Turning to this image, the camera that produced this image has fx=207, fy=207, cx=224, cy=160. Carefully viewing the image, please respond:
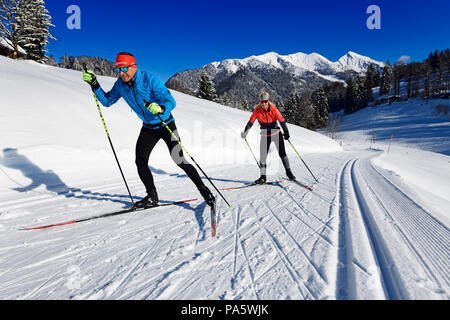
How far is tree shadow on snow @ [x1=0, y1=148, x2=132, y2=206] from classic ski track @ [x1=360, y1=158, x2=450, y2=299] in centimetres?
404

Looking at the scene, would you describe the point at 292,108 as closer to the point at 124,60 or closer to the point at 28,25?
the point at 28,25

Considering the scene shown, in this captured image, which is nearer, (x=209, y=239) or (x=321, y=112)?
(x=209, y=239)

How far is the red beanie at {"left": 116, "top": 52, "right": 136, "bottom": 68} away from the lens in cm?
265

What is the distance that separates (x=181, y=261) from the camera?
1914mm

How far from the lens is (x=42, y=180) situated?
15.7 ft

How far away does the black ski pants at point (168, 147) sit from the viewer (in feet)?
9.95

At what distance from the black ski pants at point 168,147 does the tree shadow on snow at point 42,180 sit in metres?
1.06

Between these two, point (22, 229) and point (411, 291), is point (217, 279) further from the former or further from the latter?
point (22, 229)

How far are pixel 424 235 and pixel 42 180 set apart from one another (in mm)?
6794

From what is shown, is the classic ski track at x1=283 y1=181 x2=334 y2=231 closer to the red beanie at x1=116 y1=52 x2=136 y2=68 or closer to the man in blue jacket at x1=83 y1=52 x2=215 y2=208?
the man in blue jacket at x1=83 y1=52 x2=215 y2=208

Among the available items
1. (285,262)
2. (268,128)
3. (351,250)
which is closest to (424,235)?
(351,250)

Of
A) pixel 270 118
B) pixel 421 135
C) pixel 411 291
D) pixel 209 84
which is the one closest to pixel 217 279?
pixel 411 291

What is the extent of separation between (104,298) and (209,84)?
115 ft

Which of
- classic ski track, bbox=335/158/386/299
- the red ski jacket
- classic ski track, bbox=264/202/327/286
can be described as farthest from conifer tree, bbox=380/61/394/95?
classic ski track, bbox=264/202/327/286
